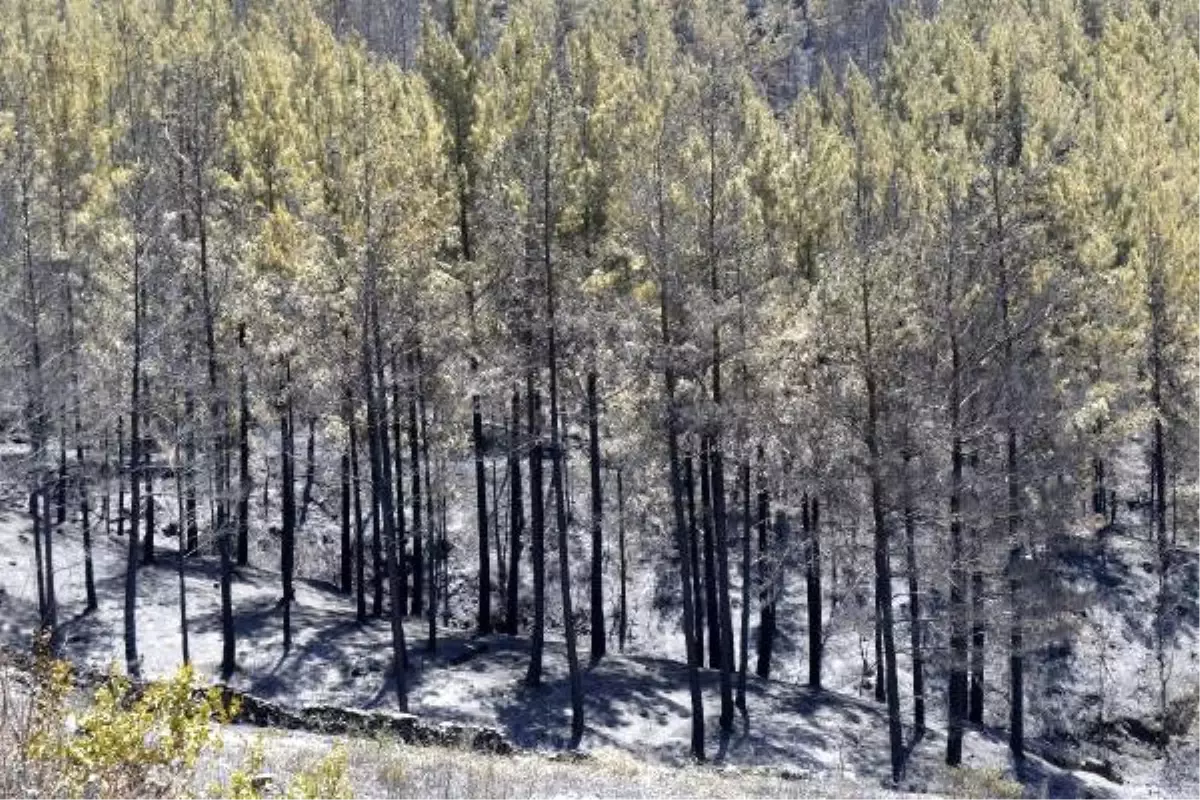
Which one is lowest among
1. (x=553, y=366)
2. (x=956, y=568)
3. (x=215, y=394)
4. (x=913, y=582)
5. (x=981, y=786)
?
(x=981, y=786)

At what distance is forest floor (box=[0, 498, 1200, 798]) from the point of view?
22.5m

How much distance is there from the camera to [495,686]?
2434cm

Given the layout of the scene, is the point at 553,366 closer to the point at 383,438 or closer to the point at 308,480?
the point at 383,438

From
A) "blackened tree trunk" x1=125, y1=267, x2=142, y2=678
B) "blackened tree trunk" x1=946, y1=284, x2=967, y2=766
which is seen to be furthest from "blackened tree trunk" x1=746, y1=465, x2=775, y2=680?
"blackened tree trunk" x1=125, y1=267, x2=142, y2=678

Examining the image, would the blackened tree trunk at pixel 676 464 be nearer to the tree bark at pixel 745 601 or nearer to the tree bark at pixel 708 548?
the tree bark at pixel 708 548

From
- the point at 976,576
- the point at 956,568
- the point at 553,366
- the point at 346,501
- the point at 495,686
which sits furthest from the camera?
the point at 346,501

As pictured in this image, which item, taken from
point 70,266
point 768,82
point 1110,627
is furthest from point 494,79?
point 768,82

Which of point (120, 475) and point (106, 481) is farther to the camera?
point (120, 475)

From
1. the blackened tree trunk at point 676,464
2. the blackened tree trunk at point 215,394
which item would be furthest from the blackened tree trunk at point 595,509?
the blackened tree trunk at point 215,394

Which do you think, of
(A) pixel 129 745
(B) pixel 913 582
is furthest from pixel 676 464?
(A) pixel 129 745

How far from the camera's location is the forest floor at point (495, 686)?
22531 millimetres

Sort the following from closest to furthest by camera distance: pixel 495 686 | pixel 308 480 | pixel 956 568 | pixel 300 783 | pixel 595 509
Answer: pixel 300 783 < pixel 956 568 < pixel 595 509 < pixel 495 686 < pixel 308 480

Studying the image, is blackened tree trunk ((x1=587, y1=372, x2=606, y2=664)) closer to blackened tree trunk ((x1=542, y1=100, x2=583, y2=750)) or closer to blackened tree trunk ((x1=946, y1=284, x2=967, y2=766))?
blackened tree trunk ((x1=542, y1=100, x2=583, y2=750))

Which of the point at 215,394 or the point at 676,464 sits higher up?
the point at 215,394
